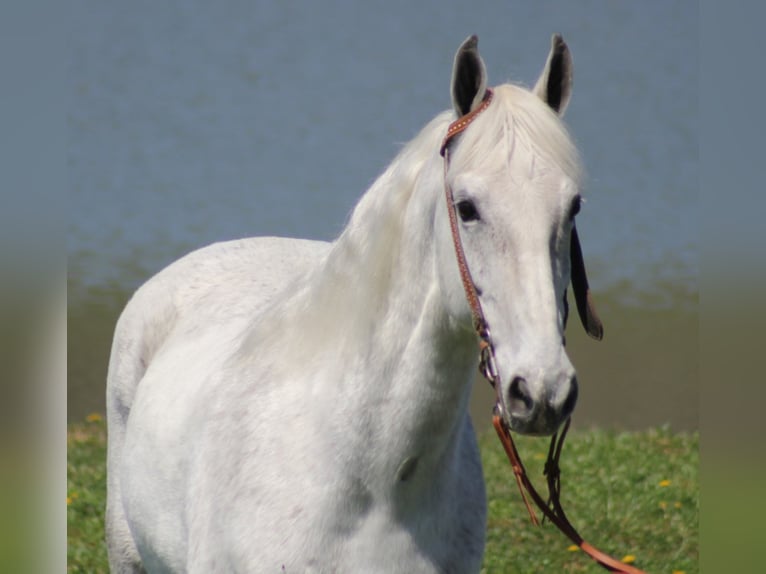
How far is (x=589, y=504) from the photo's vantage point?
581cm

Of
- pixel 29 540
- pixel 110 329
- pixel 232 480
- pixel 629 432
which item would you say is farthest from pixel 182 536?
pixel 110 329

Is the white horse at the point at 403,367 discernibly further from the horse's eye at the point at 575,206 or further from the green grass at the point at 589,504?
the green grass at the point at 589,504

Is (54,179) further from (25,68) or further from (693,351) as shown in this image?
(693,351)

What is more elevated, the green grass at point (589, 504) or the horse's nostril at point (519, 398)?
the horse's nostril at point (519, 398)

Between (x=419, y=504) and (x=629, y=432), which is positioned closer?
(x=419, y=504)

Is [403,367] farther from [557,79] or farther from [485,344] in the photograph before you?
[557,79]

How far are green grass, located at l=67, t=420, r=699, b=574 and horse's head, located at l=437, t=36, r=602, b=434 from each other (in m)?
3.00

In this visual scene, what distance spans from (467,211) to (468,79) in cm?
36

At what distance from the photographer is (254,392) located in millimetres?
2809

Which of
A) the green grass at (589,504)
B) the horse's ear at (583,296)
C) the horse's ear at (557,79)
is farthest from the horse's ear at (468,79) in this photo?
the green grass at (589,504)

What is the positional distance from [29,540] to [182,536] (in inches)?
67.6

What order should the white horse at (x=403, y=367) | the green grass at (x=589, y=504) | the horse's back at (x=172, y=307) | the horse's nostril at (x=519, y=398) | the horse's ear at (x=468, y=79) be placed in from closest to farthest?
1. the horse's nostril at (x=519, y=398)
2. the white horse at (x=403, y=367)
3. the horse's ear at (x=468, y=79)
4. the horse's back at (x=172, y=307)
5. the green grass at (x=589, y=504)

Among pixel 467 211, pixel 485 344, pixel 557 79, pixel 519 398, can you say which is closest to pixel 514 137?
pixel 467 211

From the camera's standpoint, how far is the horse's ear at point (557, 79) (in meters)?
2.48
